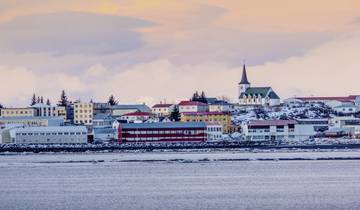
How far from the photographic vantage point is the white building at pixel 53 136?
135m

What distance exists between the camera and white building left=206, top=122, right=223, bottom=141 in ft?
454

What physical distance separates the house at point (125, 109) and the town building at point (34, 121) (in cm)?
2432

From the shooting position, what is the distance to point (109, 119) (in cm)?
16812

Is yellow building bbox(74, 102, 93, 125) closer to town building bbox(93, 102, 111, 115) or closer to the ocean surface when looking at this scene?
town building bbox(93, 102, 111, 115)

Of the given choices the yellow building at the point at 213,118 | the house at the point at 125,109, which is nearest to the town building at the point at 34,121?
the yellow building at the point at 213,118

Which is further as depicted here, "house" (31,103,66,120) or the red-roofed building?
the red-roofed building

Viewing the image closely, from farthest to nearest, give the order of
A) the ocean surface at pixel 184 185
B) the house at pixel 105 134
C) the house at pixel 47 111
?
1. the house at pixel 47 111
2. the house at pixel 105 134
3. the ocean surface at pixel 184 185

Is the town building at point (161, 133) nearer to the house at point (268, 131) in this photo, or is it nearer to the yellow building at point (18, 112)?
the house at point (268, 131)

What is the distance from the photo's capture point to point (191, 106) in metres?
181

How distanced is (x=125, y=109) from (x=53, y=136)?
56208 millimetres

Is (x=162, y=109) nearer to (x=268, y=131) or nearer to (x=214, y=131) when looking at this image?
(x=214, y=131)

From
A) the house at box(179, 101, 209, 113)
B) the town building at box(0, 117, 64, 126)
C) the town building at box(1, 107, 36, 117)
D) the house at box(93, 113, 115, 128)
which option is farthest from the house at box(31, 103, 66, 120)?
the house at box(179, 101, 209, 113)

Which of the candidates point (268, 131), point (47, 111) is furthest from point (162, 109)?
point (268, 131)

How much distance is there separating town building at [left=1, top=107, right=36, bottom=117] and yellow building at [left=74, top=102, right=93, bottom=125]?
8042mm
